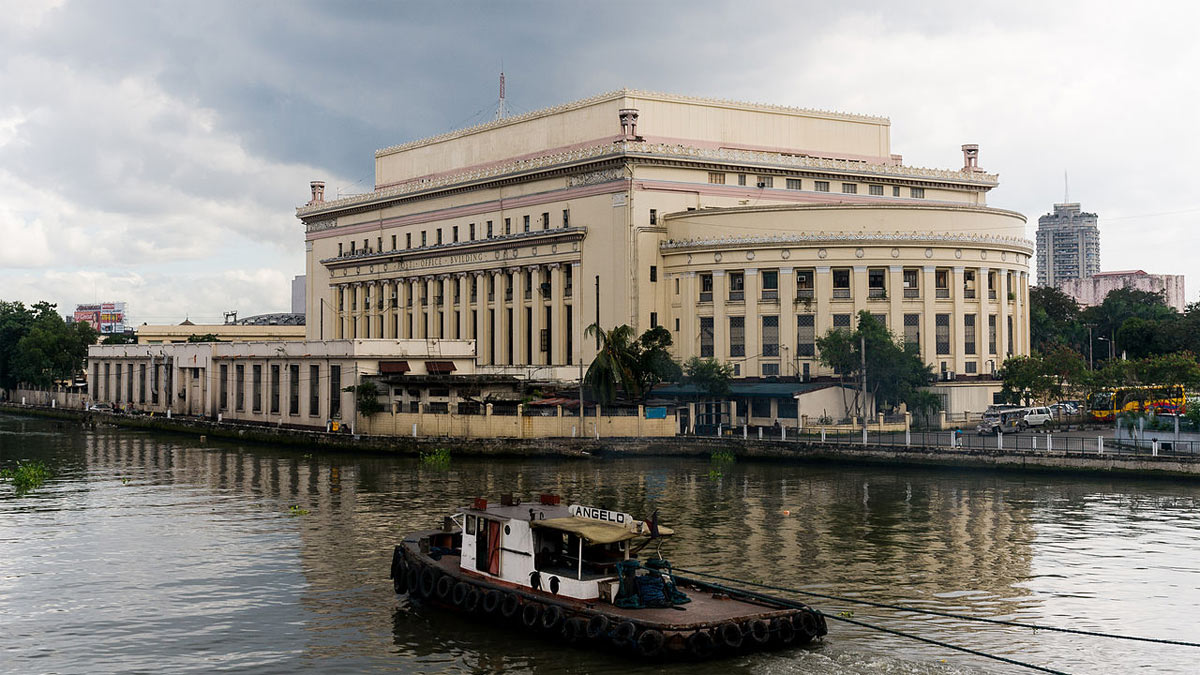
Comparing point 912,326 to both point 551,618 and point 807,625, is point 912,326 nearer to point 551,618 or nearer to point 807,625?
point 807,625

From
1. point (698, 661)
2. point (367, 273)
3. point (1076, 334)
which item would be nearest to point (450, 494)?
point (698, 661)

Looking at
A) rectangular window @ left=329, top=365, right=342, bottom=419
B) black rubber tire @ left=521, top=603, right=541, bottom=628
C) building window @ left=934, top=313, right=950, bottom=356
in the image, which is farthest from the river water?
building window @ left=934, top=313, right=950, bottom=356

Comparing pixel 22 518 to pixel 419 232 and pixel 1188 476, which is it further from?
pixel 419 232

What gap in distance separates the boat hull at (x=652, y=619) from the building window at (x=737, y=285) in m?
66.2

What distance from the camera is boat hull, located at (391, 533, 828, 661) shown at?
86.9ft

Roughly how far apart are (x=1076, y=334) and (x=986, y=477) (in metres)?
89.4

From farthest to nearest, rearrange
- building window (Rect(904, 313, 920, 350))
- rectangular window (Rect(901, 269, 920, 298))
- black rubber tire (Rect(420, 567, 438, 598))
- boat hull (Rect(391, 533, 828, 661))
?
rectangular window (Rect(901, 269, 920, 298)) < building window (Rect(904, 313, 920, 350)) < black rubber tire (Rect(420, 567, 438, 598)) < boat hull (Rect(391, 533, 828, 661))

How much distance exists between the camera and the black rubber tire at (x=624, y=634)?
26.8m

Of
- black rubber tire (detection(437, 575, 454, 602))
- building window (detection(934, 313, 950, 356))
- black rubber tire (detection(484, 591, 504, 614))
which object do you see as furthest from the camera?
building window (detection(934, 313, 950, 356))

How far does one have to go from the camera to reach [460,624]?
103ft

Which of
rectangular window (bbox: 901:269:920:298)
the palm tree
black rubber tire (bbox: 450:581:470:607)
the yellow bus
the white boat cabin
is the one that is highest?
rectangular window (bbox: 901:269:920:298)

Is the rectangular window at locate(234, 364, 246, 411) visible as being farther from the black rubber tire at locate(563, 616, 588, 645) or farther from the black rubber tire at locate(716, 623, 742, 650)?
the black rubber tire at locate(716, 623, 742, 650)

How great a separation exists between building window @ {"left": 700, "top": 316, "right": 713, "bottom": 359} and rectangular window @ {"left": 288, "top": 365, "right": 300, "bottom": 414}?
31.9 m

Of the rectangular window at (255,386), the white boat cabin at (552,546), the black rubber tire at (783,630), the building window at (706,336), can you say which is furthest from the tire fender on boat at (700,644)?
the rectangular window at (255,386)
